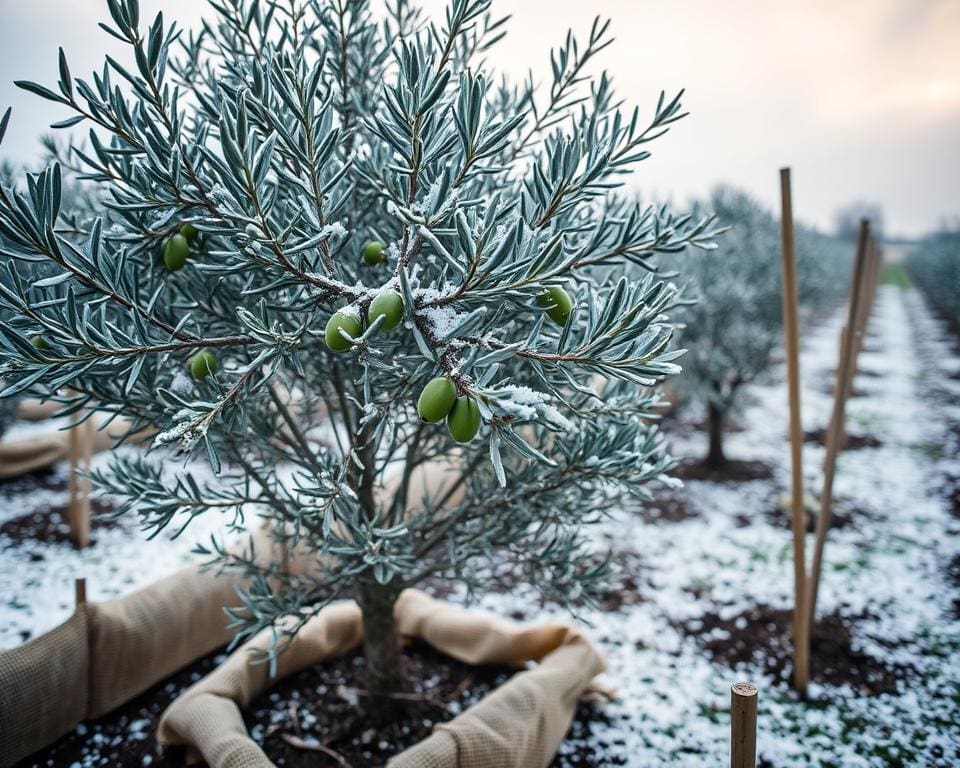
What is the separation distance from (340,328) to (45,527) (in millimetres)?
5528

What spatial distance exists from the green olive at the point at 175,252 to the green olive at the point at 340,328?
Answer: 0.65 metres

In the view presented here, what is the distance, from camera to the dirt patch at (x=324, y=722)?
2734 millimetres

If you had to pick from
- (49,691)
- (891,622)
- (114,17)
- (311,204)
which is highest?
(114,17)

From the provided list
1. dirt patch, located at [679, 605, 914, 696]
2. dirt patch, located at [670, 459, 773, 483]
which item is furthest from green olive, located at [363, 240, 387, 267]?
dirt patch, located at [670, 459, 773, 483]

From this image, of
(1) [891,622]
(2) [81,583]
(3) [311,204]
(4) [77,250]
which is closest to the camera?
(4) [77,250]

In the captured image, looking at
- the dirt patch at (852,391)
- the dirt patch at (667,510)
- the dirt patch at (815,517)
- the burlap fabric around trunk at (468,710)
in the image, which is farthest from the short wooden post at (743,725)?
the dirt patch at (852,391)

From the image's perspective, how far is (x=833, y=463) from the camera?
3.33 meters

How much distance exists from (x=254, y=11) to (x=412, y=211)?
97cm

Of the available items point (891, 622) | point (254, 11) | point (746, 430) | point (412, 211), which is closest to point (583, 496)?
point (412, 211)

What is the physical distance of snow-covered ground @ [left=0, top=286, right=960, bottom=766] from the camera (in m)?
3.03

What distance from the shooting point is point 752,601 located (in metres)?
4.39

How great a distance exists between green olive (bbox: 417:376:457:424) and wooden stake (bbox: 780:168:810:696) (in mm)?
2299

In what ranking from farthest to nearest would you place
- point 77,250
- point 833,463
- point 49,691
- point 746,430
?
1. point 746,430
2. point 833,463
3. point 49,691
4. point 77,250

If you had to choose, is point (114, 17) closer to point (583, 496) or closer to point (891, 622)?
point (583, 496)
